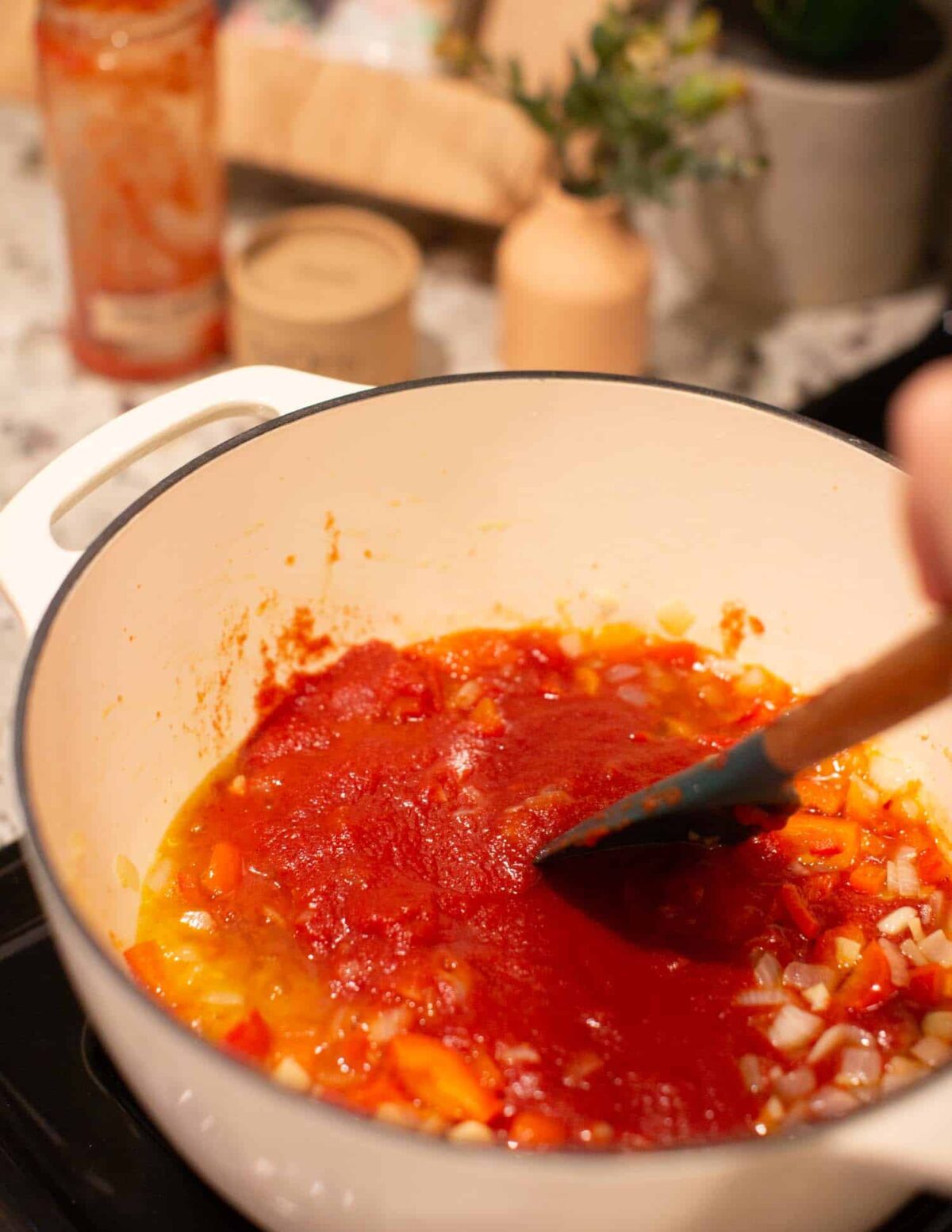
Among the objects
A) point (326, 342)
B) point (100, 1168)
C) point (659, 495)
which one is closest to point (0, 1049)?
point (100, 1168)

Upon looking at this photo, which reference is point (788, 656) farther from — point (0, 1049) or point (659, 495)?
point (0, 1049)

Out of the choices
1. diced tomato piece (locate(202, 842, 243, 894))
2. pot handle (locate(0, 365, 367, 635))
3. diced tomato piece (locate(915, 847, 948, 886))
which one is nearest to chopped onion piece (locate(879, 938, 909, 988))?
diced tomato piece (locate(915, 847, 948, 886))

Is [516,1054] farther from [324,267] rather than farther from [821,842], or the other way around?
[324,267]

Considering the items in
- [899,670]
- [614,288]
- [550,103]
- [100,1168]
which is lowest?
[100,1168]

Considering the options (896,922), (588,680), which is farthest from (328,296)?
(896,922)

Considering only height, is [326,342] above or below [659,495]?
below

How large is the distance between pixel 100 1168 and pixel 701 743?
2.19 feet

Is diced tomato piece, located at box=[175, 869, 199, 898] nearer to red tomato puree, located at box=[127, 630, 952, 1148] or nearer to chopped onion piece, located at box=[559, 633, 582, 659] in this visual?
red tomato puree, located at box=[127, 630, 952, 1148]

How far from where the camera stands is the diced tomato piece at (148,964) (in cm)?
111

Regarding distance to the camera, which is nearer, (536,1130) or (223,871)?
(536,1130)

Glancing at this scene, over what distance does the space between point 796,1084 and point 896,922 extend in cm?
22

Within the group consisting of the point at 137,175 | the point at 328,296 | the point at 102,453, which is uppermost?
the point at 102,453

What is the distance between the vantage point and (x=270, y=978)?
1.13 m

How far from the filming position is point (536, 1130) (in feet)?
3.18
